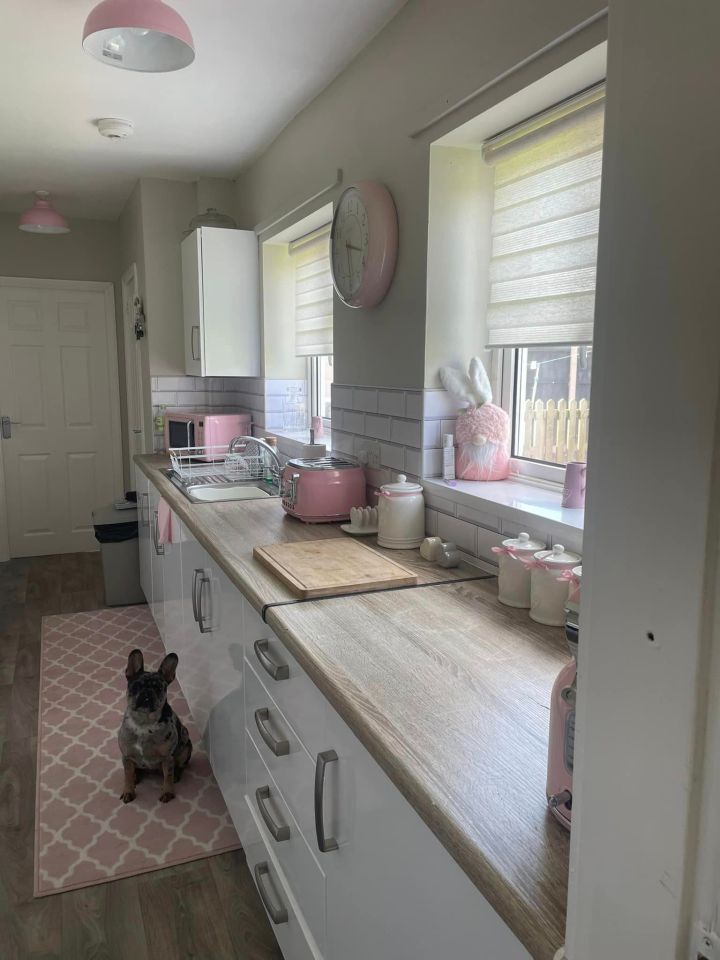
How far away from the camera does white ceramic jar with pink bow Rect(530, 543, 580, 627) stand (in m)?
1.40

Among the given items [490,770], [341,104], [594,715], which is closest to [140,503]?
[341,104]

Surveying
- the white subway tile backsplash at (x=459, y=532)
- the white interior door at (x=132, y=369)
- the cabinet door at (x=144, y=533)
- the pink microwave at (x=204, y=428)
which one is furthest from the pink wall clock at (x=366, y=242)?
the white interior door at (x=132, y=369)

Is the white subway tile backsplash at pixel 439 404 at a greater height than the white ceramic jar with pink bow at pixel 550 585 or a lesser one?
greater

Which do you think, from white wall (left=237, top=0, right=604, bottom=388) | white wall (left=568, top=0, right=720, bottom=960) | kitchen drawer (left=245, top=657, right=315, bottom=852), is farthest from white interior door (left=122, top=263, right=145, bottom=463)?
white wall (left=568, top=0, right=720, bottom=960)

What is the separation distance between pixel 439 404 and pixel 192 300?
2.12 metres

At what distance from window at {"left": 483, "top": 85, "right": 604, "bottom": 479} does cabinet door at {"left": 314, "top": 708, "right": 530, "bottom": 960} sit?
40.5 inches

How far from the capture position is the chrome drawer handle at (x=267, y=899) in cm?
154

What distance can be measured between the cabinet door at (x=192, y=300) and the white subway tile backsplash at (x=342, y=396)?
1250 mm

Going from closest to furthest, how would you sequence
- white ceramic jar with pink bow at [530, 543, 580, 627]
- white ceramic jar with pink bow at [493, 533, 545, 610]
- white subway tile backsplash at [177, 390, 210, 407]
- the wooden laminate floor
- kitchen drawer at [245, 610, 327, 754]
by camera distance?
kitchen drawer at [245, 610, 327, 754]
white ceramic jar with pink bow at [530, 543, 580, 627]
white ceramic jar with pink bow at [493, 533, 545, 610]
the wooden laminate floor
white subway tile backsplash at [177, 390, 210, 407]

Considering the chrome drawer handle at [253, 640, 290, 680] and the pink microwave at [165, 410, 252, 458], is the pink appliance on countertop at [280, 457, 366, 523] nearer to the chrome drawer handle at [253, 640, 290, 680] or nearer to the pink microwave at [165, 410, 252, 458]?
the chrome drawer handle at [253, 640, 290, 680]

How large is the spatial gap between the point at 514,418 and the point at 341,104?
4.33ft

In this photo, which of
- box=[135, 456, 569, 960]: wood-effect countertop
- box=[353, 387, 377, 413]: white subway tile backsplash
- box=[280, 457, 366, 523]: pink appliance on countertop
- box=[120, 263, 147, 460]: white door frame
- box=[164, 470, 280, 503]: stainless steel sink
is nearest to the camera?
box=[135, 456, 569, 960]: wood-effect countertop

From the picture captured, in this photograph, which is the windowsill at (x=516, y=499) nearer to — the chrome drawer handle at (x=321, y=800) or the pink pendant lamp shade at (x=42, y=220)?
the chrome drawer handle at (x=321, y=800)

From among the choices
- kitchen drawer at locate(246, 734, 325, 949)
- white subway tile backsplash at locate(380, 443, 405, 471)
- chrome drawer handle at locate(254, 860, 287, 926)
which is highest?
white subway tile backsplash at locate(380, 443, 405, 471)
